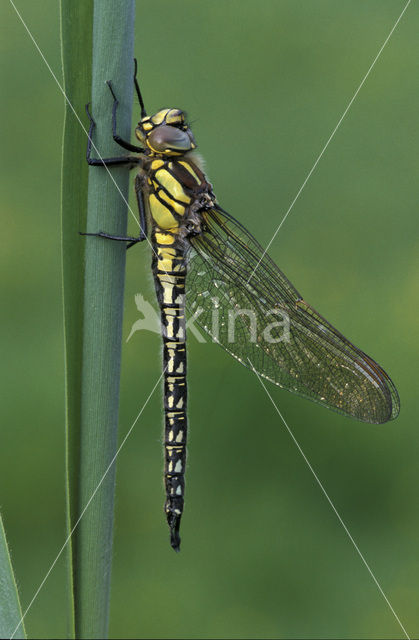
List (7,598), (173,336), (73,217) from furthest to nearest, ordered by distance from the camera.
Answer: (173,336) → (73,217) → (7,598)

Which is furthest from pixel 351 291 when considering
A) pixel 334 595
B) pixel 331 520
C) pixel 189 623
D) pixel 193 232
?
pixel 189 623

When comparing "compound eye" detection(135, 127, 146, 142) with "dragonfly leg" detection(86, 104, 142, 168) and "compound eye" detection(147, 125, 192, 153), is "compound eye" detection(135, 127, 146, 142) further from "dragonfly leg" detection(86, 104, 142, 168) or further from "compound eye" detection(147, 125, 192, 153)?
"dragonfly leg" detection(86, 104, 142, 168)

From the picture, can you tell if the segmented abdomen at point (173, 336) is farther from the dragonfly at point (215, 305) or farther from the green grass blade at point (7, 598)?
the green grass blade at point (7, 598)

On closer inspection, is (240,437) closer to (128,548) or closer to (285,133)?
(128,548)

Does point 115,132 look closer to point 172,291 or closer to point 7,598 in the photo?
point 172,291

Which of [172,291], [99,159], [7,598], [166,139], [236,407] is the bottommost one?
[7,598]

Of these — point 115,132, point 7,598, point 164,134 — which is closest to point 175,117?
point 164,134

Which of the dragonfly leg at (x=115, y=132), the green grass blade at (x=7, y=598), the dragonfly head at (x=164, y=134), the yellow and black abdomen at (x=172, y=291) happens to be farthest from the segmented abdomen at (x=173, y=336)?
the green grass blade at (x=7, y=598)

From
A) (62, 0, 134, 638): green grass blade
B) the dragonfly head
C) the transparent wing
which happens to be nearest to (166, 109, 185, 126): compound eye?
the dragonfly head
